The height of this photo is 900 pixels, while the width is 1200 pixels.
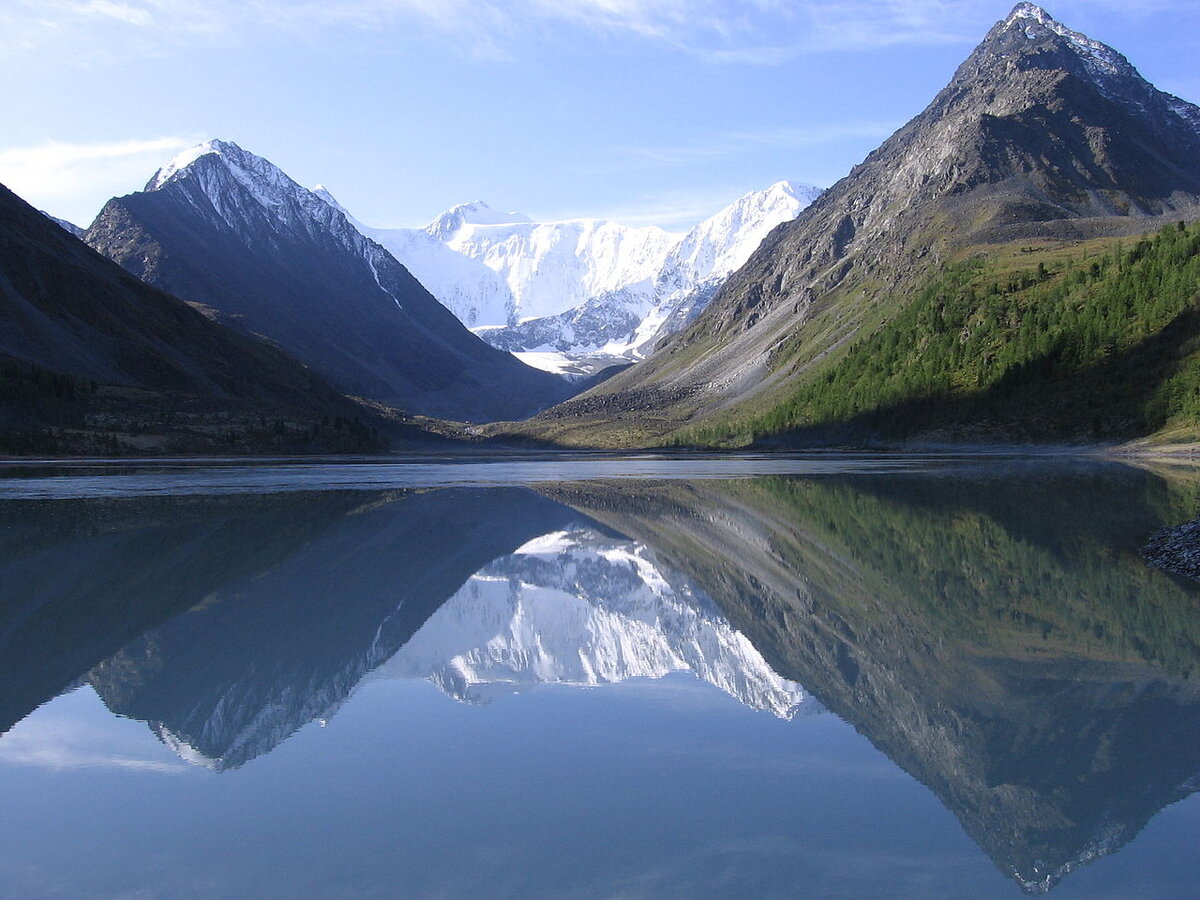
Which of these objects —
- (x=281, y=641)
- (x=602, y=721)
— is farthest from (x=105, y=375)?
(x=602, y=721)

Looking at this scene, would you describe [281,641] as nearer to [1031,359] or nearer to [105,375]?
[1031,359]

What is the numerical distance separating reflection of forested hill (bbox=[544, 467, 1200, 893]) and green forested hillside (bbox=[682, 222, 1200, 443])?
3051 inches

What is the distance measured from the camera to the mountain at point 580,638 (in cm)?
1867

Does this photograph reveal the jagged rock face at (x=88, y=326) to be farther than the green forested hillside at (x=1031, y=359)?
Yes

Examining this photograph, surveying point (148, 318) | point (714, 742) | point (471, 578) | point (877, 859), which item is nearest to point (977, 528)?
point (471, 578)

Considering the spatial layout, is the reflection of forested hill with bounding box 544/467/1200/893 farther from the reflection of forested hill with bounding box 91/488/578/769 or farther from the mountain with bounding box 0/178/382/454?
the mountain with bounding box 0/178/382/454

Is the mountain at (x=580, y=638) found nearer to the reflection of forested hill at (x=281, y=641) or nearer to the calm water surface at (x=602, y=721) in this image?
the calm water surface at (x=602, y=721)

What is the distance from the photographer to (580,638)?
74.1ft

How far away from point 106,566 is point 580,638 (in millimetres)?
16878

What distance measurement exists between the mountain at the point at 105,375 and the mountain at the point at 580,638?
4050 inches

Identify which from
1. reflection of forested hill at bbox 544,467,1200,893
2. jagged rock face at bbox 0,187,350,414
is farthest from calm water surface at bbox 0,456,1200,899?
jagged rock face at bbox 0,187,350,414

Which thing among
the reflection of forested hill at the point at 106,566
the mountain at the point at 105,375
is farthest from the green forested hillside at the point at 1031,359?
the reflection of forested hill at the point at 106,566

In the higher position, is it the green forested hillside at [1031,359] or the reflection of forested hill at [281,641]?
the green forested hillside at [1031,359]

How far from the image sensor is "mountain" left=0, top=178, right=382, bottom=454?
12250cm
